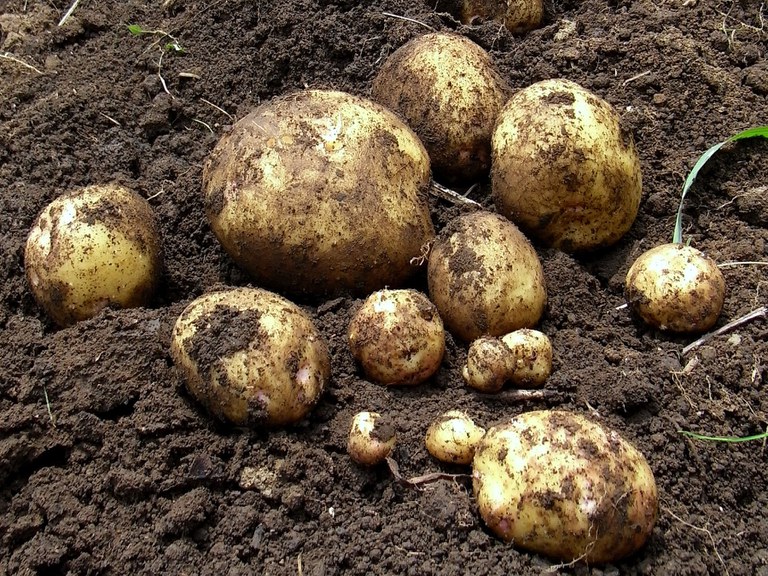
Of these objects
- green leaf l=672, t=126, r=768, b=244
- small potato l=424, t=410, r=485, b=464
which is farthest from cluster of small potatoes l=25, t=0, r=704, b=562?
green leaf l=672, t=126, r=768, b=244

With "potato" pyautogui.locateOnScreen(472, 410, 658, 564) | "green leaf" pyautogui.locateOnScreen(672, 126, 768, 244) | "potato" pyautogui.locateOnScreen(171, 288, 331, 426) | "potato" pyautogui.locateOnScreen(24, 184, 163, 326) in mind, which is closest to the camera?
"potato" pyautogui.locateOnScreen(472, 410, 658, 564)

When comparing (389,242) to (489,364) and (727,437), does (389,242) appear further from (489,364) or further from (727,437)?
(727,437)

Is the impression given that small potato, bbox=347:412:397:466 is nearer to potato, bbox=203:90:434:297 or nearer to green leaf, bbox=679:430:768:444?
potato, bbox=203:90:434:297

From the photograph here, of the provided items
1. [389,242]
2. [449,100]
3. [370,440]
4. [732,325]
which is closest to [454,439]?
[370,440]

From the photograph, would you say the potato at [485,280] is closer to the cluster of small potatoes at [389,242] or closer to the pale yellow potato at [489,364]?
the cluster of small potatoes at [389,242]

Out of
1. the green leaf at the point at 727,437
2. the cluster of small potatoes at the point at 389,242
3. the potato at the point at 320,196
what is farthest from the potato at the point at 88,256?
the green leaf at the point at 727,437
